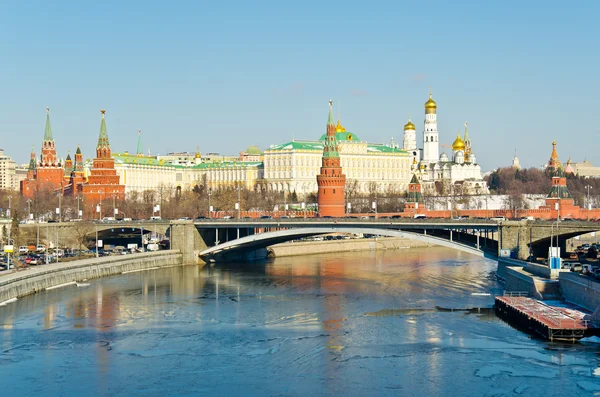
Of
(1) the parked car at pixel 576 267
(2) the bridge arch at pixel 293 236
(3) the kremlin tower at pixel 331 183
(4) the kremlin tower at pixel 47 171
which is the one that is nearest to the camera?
(1) the parked car at pixel 576 267

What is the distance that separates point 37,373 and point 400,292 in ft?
77.1

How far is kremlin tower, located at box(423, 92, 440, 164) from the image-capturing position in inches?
6462

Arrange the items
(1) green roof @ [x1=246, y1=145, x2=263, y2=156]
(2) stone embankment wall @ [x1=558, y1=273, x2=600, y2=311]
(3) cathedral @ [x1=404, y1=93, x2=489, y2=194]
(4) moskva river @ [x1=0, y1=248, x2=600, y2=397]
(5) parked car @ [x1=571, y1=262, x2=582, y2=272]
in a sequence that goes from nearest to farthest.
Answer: (4) moskva river @ [x1=0, y1=248, x2=600, y2=397]
(2) stone embankment wall @ [x1=558, y1=273, x2=600, y2=311]
(5) parked car @ [x1=571, y1=262, x2=582, y2=272]
(3) cathedral @ [x1=404, y1=93, x2=489, y2=194]
(1) green roof @ [x1=246, y1=145, x2=263, y2=156]

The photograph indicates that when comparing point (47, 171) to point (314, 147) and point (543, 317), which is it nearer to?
point (314, 147)

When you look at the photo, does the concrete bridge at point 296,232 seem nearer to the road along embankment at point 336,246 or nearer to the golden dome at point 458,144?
the road along embankment at point 336,246

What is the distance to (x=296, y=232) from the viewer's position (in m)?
65.1

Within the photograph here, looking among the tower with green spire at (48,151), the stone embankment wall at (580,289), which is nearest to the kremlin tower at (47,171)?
the tower with green spire at (48,151)

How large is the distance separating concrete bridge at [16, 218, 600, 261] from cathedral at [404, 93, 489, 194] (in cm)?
8286

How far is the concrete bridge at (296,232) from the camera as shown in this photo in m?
56.7

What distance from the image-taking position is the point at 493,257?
56938 mm

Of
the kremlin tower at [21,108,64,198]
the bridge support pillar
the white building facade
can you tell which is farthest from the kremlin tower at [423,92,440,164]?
the bridge support pillar

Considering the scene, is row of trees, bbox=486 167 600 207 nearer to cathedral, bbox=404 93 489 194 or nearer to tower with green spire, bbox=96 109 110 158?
cathedral, bbox=404 93 489 194

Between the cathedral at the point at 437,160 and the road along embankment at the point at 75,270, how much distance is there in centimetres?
8926

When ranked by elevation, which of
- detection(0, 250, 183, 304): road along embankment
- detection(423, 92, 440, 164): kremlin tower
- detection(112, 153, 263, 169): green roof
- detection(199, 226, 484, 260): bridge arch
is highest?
detection(423, 92, 440, 164): kremlin tower
